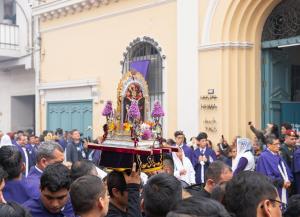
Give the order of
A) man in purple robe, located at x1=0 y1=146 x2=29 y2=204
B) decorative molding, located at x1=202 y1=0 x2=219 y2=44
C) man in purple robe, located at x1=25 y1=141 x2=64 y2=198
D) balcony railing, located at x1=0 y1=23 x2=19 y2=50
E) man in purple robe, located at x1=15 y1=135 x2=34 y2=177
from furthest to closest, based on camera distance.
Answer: balcony railing, located at x1=0 y1=23 x2=19 y2=50
decorative molding, located at x1=202 y1=0 x2=219 y2=44
man in purple robe, located at x1=15 y1=135 x2=34 y2=177
man in purple robe, located at x1=25 y1=141 x2=64 y2=198
man in purple robe, located at x1=0 y1=146 x2=29 y2=204

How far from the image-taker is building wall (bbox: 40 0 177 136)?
14312mm

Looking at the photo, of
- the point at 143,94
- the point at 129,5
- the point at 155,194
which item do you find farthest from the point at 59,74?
the point at 155,194

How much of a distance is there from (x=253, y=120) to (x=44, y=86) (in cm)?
909

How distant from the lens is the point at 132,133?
484cm

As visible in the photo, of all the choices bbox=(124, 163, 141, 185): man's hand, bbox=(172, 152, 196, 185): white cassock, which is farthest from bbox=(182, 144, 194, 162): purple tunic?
bbox=(124, 163, 141, 185): man's hand

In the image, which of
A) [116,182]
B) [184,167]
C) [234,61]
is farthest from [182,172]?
[234,61]

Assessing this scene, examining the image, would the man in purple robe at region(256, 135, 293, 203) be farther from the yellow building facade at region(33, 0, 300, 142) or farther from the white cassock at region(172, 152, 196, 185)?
the yellow building facade at region(33, 0, 300, 142)

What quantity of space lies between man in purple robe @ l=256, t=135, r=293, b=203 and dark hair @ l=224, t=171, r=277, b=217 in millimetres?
5510

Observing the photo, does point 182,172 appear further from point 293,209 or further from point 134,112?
point 293,209

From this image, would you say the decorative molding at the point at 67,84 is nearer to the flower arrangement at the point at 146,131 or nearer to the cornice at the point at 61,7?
the cornice at the point at 61,7

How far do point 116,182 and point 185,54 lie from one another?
9.81 meters

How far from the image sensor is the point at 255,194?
9.68 ft

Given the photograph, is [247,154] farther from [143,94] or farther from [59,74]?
[59,74]

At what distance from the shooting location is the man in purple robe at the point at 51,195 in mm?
4004
